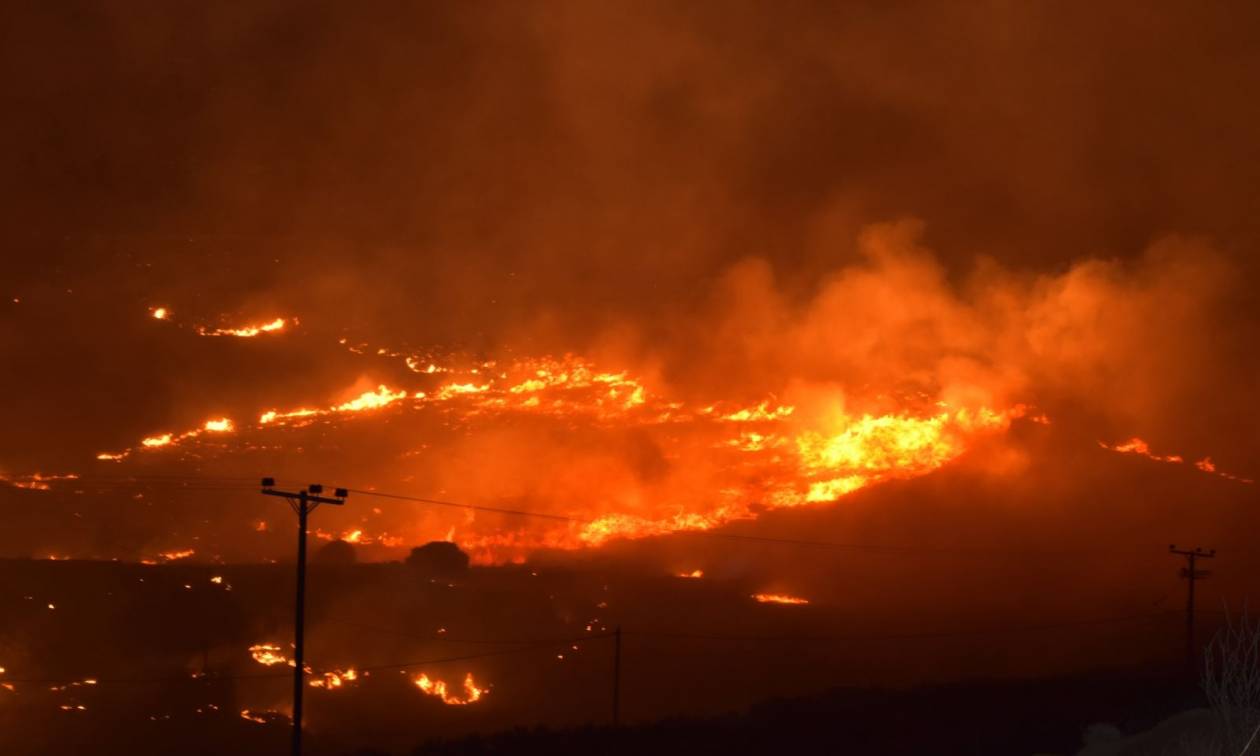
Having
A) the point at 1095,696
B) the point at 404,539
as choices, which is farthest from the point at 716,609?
the point at 1095,696

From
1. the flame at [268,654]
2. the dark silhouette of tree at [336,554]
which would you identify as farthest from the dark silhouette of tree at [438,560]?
the flame at [268,654]

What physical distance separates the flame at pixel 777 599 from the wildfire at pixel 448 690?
3549cm

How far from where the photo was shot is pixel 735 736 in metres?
61.8

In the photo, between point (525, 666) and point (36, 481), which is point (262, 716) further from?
point (36, 481)

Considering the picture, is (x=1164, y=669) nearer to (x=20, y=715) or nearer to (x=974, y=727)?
(x=974, y=727)

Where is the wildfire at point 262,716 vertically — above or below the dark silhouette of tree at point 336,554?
below

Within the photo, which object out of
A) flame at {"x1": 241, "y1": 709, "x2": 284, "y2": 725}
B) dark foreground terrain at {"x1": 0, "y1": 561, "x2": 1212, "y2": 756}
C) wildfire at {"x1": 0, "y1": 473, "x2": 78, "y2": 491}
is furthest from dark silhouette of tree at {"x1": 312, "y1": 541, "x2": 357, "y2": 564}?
wildfire at {"x1": 0, "y1": 473, "x2": 78, "y2": 491}

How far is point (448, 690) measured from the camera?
93812mm

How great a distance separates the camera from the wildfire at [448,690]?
92188 millimetres

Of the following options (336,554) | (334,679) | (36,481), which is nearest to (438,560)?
(336,554)

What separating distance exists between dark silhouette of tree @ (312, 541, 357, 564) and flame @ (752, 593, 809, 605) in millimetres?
41055

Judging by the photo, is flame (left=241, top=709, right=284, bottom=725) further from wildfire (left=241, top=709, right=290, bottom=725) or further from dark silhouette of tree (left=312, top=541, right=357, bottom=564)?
dark silhouette of tree (left=312, top=541, right=357, bottom=564)

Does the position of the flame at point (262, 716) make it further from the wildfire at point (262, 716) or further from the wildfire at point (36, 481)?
the wildfire at point (36, 481)

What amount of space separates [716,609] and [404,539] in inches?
1240
